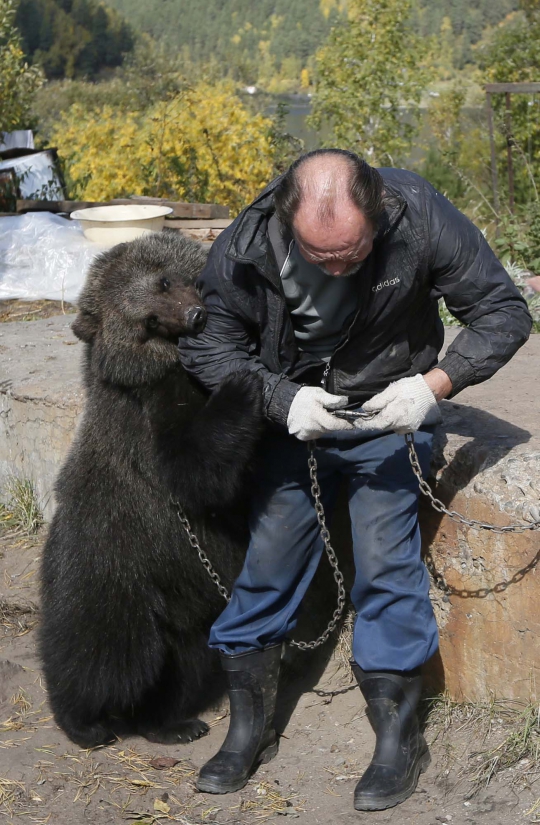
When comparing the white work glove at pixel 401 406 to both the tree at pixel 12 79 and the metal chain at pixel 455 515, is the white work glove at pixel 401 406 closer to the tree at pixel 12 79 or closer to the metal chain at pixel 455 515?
the metal chain at pixel 455 515

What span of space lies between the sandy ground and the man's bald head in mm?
1818

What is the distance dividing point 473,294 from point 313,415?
721 millimetres

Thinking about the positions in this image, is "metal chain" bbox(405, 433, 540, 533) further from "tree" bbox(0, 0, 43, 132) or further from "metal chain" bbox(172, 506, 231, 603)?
"tree" bbox(0, 0, 43, 132)

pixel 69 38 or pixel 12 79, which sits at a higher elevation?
pixel 12 79

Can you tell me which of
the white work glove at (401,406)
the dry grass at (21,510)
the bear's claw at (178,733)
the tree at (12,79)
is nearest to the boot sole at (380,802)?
the bear's claw at (178,733)

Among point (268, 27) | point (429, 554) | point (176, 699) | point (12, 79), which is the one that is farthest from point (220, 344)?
point (268, 27)

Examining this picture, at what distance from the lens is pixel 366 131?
48.5 feet

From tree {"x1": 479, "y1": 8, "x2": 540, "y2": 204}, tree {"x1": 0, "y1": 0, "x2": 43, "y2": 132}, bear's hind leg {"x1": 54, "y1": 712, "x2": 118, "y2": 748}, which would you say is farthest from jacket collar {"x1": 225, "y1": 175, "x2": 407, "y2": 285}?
tree {"x1": 0, "y1": 0, "x2": 43, "y2": 132}

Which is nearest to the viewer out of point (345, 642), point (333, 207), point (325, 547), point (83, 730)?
point (333, 207)

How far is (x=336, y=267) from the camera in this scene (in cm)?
295

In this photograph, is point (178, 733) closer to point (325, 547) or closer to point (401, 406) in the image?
point (325, 547)

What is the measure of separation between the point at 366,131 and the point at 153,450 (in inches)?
492

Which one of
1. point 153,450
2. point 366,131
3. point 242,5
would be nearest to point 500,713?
point 153,450

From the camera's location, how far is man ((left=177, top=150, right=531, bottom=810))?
9.74 ft
